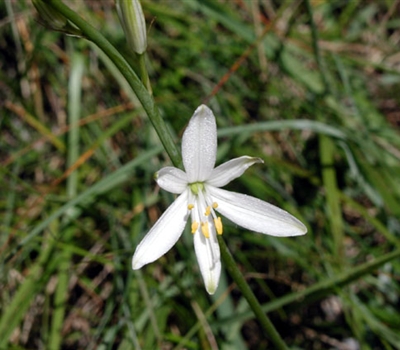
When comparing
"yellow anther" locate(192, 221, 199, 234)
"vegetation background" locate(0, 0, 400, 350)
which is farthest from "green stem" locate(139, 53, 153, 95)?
"vegetation background" locate(0, 0, 400, 350)

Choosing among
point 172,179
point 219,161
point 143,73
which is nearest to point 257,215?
point 172,179

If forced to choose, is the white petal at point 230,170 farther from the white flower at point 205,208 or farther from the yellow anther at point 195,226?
the yellow anther at point 195,226

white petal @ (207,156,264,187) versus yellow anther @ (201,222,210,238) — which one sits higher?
white petal @ (207,156,264,187)

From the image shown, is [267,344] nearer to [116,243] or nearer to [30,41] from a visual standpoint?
[116,243]

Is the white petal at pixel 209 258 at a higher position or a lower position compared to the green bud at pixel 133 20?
lower

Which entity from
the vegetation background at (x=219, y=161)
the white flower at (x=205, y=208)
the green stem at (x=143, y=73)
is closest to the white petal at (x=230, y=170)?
the white flower at (x=205, y=208)

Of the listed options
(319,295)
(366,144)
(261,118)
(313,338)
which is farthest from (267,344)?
(261,118)

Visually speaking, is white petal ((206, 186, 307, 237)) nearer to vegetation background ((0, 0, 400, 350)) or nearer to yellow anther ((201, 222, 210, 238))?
yellow anther ((201, 222, 210, 238))

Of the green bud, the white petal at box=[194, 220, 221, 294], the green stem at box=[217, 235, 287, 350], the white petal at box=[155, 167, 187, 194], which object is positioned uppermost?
the green bud
